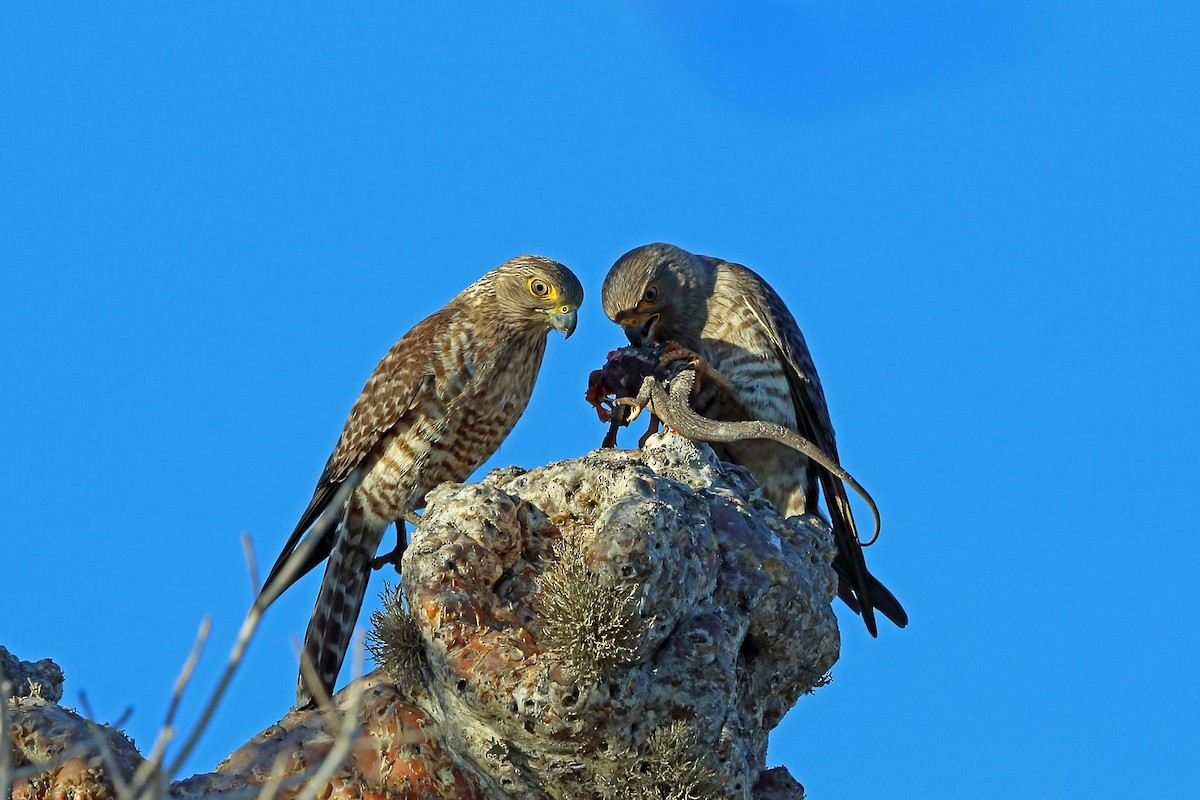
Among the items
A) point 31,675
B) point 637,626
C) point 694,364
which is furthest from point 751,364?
point 31,675

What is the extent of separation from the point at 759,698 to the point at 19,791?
2772mm

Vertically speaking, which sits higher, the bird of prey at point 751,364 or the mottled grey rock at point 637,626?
the bird of prey at point 751,364

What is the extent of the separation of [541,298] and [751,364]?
4.05ft

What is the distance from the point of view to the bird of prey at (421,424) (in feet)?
25.5

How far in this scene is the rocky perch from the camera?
4945mm

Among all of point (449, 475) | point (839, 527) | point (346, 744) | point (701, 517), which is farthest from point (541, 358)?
point (346, 744)

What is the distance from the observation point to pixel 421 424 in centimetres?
779

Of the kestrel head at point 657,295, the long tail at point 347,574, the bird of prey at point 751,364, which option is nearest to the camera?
the long tail at point 347,574

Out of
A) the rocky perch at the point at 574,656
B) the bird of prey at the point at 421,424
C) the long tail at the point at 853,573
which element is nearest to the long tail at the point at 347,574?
the bird of prey at the point at 421,424

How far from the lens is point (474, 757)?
17.2 ft

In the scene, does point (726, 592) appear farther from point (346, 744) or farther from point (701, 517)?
point (346, 744)

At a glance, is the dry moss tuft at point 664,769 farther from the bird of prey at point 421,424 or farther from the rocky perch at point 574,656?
the bird of prey at point 421,424

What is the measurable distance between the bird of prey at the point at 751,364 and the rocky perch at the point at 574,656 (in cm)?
197

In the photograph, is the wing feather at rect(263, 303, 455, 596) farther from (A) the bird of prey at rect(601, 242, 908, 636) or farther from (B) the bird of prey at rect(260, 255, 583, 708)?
(A) the bird of prey at rect(601, 242, 908, 636)
